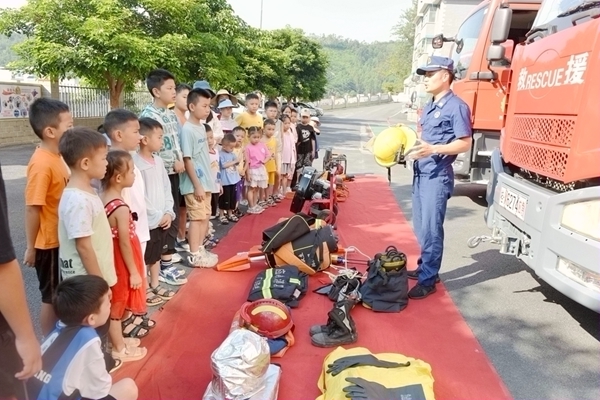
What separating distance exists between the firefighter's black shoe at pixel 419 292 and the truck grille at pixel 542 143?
1254 millimetres

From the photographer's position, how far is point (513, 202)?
140 inches

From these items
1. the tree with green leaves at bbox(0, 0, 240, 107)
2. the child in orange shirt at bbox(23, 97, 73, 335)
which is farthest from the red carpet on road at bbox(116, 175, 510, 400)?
the tree with green leaves at bbox(0, 0, 240, 107)

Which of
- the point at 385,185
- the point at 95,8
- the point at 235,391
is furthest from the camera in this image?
the point at 95,8

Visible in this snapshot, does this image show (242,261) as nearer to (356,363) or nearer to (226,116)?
(356,363)

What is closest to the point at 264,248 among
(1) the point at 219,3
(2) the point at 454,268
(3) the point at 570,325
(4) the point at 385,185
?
(2) the point at 454,268

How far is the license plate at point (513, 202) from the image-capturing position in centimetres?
338

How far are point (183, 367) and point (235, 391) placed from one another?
60 centimetres

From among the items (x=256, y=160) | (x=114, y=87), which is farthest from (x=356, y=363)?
(x=114, y=87)

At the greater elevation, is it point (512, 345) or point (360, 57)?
point (360, 57)

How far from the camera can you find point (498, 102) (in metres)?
5.79

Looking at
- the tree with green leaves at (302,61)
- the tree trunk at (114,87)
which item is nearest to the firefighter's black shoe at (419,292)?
the tree trunk at (114,87)

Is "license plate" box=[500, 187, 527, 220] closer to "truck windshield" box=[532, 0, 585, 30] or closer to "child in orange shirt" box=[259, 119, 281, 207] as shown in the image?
"truck windshield" box=[532, 0, 585, 30]

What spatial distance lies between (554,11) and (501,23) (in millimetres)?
614

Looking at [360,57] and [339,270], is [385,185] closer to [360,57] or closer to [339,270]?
[339,270]
